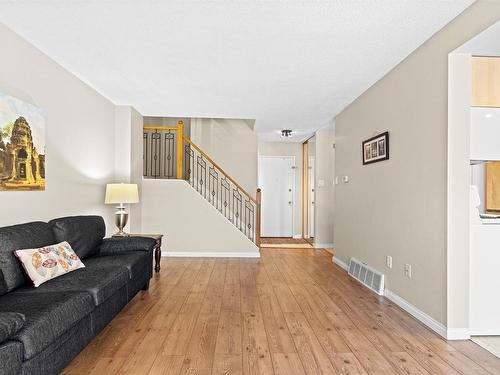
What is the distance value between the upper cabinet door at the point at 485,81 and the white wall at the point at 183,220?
4184 millimetres

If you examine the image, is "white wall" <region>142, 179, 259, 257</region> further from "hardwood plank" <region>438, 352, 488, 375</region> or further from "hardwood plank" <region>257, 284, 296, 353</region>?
"hardwood plank" <region>438, 352, 488, 375</region>

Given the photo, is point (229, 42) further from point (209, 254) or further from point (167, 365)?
point (209, 254)

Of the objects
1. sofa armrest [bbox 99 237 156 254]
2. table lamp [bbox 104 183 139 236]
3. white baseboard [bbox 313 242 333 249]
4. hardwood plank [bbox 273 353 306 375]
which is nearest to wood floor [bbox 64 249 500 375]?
hardwood plank [bbox 273 353 306 375]

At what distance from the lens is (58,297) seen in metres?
2.02

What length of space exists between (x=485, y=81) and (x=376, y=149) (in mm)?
1291

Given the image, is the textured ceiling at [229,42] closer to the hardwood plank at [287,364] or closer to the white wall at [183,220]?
the white wall at [183,220]

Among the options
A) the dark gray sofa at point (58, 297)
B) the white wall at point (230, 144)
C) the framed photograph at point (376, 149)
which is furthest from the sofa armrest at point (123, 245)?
the white wall at point (230, 144)

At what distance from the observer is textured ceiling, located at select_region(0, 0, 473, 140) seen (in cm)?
235

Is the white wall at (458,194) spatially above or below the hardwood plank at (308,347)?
above

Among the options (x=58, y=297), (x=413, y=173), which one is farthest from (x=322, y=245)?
(x=58, y=297)

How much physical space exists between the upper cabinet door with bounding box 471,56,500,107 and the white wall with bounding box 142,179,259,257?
4184 mm

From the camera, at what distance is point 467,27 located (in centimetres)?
237

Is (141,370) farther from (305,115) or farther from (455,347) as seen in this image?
(305,115)

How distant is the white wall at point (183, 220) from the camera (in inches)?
228
